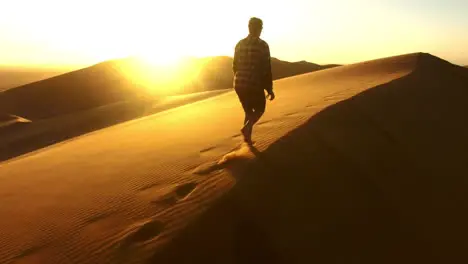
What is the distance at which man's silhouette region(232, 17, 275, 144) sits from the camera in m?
6.62

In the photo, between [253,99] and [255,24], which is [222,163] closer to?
[253,99]

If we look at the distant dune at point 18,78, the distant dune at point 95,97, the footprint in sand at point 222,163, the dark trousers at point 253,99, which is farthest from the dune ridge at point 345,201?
the distant dune at point 18,78

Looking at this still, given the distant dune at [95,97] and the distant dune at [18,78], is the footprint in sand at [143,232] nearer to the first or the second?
the distant dune at [95,97]

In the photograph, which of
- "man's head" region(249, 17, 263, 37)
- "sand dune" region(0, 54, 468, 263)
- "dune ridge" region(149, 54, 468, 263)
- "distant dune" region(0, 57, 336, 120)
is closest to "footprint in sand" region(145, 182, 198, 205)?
"sand dune" region(0, 54, 468, 263)

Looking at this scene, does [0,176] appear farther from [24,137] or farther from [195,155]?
[24,137]

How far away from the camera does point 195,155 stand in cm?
740

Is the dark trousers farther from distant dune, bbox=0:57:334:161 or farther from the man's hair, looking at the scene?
distant dune, bbox=0:57:334:161

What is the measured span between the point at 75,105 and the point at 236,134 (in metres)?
33.7

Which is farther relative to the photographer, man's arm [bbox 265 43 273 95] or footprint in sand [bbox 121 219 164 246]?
man's arm [bbox 265 43 273 95]

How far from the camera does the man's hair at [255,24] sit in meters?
6.53

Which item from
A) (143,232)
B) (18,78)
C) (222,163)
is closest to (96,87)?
(222,163)

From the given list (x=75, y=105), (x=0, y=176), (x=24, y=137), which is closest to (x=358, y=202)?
(x=0, y=176)

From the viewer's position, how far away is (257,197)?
5055 mm

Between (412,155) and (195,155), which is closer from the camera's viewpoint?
(195,155)
